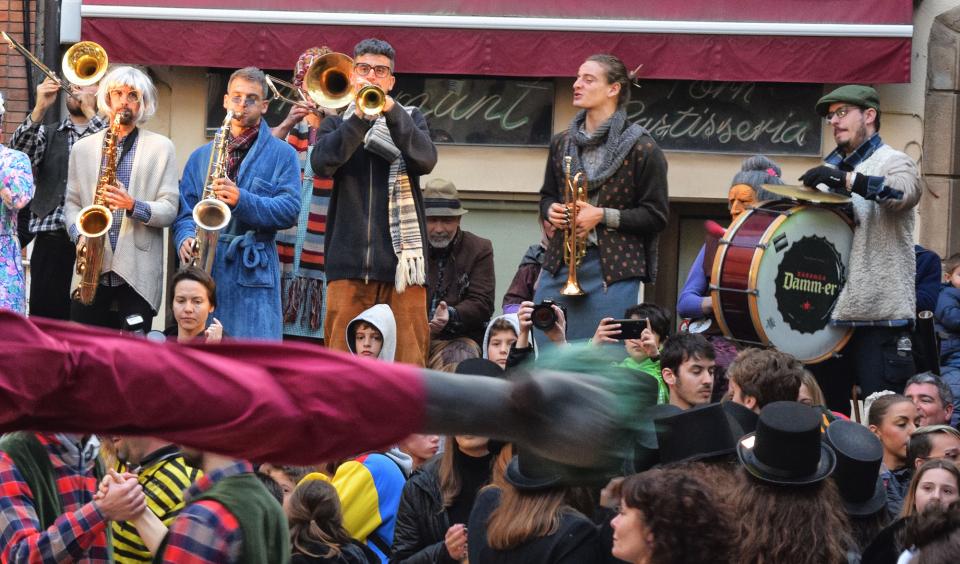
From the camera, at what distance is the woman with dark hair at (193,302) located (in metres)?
7.30

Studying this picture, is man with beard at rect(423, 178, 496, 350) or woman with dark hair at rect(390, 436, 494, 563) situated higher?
man with beard at rect(423, 178, 496, 350)

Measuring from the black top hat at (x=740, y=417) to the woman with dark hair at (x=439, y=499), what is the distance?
36.4 inches

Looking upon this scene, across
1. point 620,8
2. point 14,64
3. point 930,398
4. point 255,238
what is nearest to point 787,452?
point 930,398

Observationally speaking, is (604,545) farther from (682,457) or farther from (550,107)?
(550,107)

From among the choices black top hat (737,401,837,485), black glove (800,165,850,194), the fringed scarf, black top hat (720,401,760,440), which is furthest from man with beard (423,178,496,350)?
black top hat (737,401,837,485)

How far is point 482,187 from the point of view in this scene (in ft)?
40.1

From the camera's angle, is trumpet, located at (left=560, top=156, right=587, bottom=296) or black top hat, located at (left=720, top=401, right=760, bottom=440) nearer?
black top hat, located at (left=720, top=401, right=760, bottom=440)

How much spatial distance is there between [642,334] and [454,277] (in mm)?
1754

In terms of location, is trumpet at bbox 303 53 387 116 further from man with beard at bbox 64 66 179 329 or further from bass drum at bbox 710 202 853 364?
bass drum at bbox 710 202 853 364

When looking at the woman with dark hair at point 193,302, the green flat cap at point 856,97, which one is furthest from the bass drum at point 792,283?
the woman with dark hair at point 193,302

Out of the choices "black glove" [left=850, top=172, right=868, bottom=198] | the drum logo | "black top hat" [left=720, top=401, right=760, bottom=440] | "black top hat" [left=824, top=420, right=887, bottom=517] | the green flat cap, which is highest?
the green flat cap

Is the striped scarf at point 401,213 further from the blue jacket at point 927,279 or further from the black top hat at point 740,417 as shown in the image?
the black top hat at point 740,417

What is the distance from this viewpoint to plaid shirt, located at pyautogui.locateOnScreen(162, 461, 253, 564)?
3.89m

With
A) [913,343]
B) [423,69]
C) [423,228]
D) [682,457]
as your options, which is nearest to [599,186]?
[423,228]
